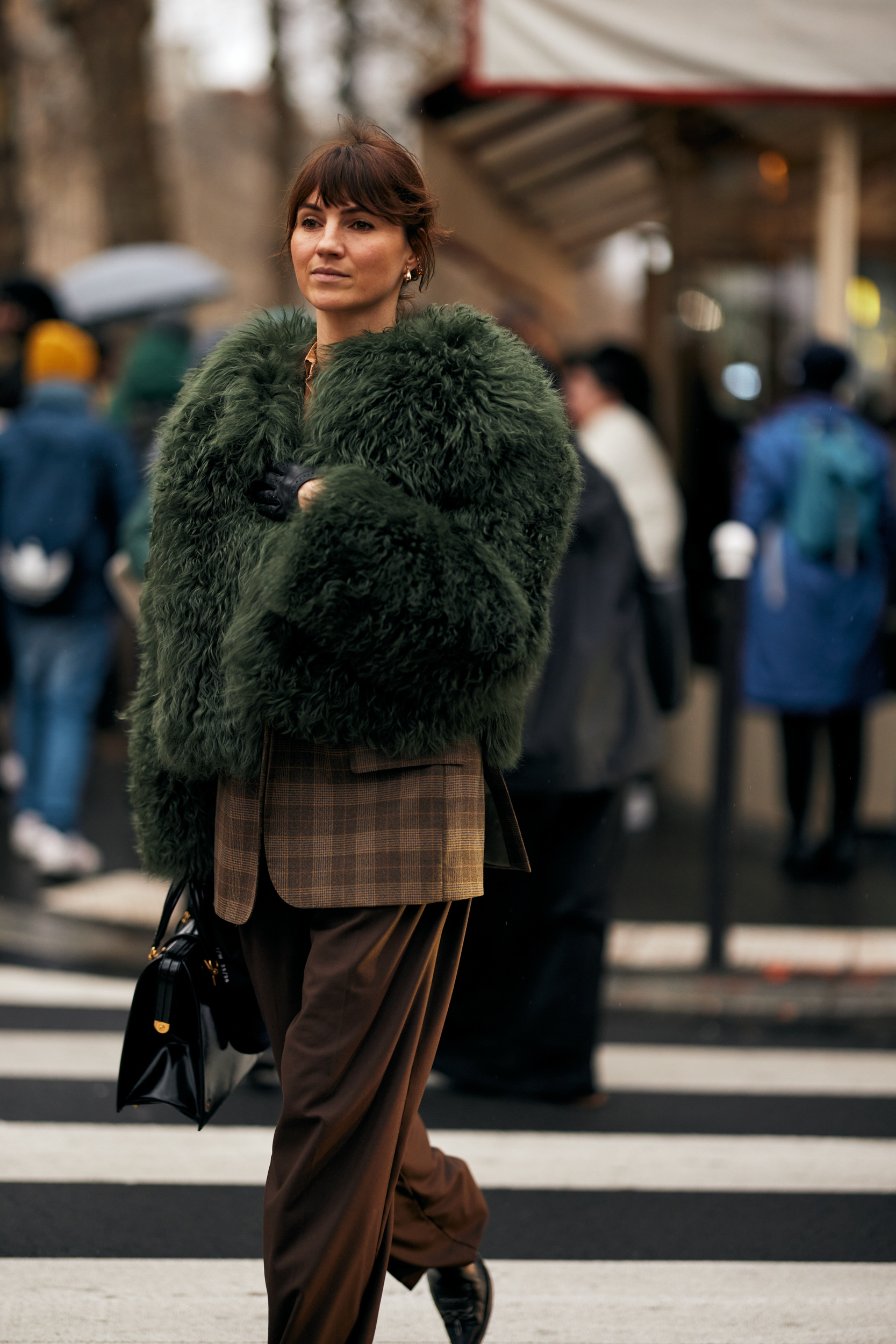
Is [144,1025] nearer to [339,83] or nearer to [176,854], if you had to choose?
[176,854]

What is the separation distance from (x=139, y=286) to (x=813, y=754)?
557 cm

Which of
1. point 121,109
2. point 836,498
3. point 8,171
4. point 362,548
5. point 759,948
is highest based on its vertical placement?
point 121,109

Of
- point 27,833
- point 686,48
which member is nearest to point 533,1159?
point 27,833

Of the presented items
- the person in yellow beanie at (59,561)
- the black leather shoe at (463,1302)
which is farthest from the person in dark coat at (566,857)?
the person in yellow beanie at (59,561)

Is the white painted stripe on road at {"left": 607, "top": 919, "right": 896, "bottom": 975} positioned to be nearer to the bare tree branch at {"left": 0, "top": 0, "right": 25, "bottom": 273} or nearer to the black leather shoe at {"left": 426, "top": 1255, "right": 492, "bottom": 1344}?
the black leather shoe at {"left": 426, "top": 1255, "right": 492, "bottom": 1344}

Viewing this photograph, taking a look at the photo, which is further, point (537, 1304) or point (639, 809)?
point (639, 809)

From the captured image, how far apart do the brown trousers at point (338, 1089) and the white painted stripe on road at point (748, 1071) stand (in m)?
2.27

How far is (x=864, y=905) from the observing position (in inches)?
264

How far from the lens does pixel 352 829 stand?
8.29 ft

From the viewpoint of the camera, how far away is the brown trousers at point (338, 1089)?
8.05 ft

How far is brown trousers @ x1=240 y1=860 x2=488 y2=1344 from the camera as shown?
8.05ft

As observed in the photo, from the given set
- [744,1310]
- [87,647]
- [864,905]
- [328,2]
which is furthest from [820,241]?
[328,2]

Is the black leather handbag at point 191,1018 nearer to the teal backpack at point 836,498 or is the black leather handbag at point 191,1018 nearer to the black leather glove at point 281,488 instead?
the black leather glove at point 281,488

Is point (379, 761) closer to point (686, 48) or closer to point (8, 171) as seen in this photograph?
point (686, 48)
